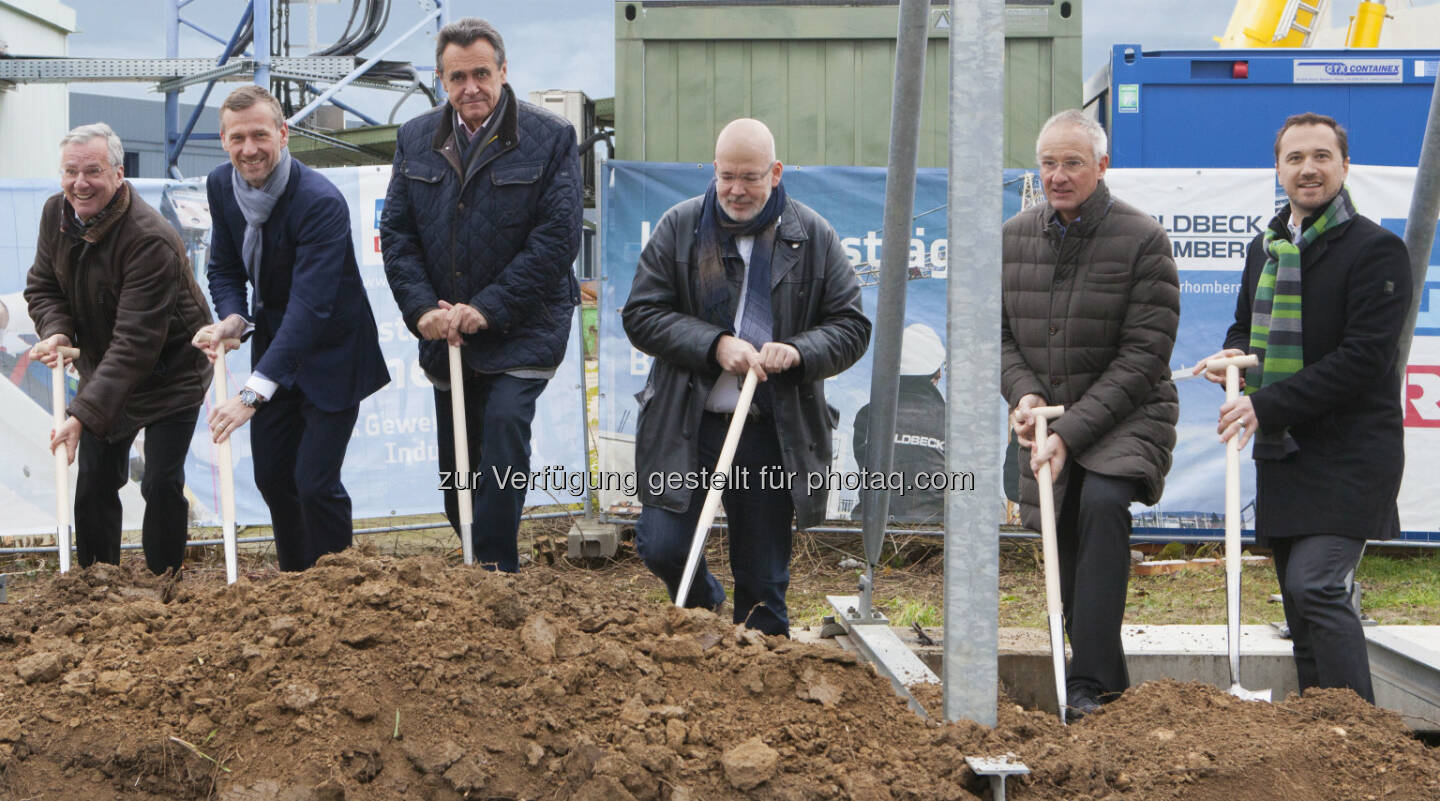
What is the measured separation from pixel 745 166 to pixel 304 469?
1803mm

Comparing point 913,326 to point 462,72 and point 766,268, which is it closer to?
point 766,268

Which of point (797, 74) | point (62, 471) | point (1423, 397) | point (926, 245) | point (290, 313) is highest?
point (797, 74)

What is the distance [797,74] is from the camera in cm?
797

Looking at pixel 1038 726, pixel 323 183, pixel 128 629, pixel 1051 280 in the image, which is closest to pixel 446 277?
pixel 323 183

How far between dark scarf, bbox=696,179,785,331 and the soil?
1170 millimetres

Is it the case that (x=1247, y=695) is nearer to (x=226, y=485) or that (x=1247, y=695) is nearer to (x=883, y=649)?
(x=883, y=649)

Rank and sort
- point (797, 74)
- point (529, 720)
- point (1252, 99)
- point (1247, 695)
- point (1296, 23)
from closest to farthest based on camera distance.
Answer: point (529, 720)
point (1247, 695)
point (1252, 99)
point (797, 74)
point (1296, 23)

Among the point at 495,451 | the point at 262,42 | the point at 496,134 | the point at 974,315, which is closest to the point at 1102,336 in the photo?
the point at 974,315

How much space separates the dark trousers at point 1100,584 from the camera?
12.3 feet

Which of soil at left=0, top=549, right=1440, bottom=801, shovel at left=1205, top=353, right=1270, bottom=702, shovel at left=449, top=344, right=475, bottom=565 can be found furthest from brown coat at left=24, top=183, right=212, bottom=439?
shovel at left=1205, top=353, right=1270, bottom=702

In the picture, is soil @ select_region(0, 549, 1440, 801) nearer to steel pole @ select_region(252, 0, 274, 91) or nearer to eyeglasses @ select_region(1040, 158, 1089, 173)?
eyeglasses @ select_region(1040, 158, 1089, 173)

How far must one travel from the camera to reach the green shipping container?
7863 mm

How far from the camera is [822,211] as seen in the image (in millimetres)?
6898

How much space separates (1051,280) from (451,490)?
2.17 m
